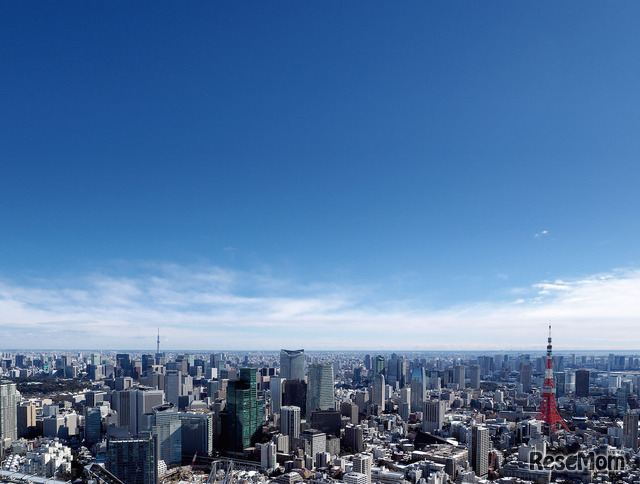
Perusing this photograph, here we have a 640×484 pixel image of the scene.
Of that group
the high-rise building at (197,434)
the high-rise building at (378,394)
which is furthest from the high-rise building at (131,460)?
the high-rise building at (378,394)

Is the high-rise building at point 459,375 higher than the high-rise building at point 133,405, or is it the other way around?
the high-rise building at point 133,405

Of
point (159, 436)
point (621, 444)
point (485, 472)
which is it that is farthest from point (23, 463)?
point (621, 444)

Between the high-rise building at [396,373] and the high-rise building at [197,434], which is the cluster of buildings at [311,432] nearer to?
the high-rise building at [197,434]

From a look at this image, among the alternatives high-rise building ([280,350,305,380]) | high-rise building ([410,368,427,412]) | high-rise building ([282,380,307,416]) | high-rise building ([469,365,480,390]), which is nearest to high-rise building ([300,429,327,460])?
high-rise building ([282,380,307,416])

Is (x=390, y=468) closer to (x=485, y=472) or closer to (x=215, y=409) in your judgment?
(x=485, y=472)

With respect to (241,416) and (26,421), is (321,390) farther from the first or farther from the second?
(26,421)

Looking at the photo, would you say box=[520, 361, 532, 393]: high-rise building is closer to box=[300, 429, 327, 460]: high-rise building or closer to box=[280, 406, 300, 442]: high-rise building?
box=[280, 406, 300, 442]: high-rise building

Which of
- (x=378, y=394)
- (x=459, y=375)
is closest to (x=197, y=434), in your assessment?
(x=378, y=394)

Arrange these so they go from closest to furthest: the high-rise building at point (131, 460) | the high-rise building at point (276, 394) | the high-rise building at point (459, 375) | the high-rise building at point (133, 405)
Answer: the high-rise building at point (131, 460), the high-rise building at point (133, 405), the high-rise building at point (276, 394), the high-rise building at point (459, 375)
